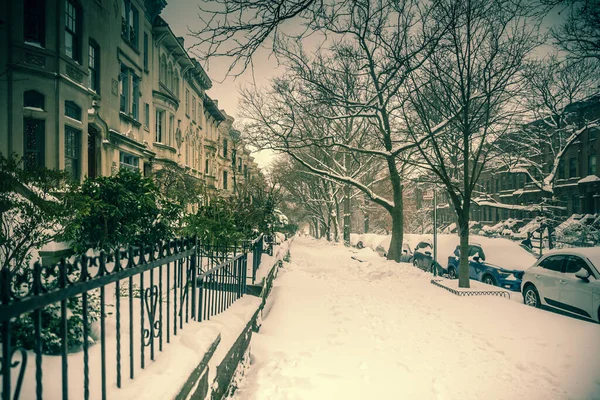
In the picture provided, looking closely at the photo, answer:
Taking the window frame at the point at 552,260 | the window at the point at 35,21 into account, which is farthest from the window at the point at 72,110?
the window frame at the point at 552,260

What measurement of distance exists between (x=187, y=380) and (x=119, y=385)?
0.47m

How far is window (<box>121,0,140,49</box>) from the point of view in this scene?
16.4 metres

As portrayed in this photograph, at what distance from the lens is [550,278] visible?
854 cm

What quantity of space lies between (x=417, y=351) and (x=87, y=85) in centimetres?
1380

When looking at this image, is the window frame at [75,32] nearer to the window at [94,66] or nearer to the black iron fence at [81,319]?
the window at [94,66]

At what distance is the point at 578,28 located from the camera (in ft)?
31.1

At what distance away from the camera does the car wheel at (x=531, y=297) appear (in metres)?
8.99

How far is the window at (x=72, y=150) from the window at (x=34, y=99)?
1.02 meters

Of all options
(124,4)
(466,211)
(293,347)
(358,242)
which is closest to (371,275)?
(466,211)

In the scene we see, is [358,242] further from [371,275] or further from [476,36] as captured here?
[476,36]

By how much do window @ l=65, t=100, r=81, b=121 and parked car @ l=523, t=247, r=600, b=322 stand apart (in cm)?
1500

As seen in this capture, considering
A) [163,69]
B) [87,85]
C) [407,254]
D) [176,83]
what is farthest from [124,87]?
[407,254]

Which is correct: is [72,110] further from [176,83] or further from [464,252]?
[176,83]

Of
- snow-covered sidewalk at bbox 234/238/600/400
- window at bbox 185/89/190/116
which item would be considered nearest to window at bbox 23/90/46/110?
snow-covered sidewalk at bbox 234/238/600/400
